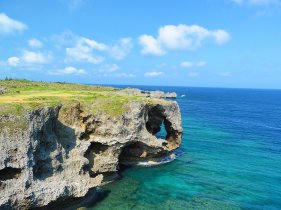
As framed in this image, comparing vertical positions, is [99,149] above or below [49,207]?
above

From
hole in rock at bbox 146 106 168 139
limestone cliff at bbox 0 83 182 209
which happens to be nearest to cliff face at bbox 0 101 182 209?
limestone cliff at bbox 0 83 182 209

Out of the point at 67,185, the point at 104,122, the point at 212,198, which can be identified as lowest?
the point at 212,198

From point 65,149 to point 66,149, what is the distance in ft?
0.48

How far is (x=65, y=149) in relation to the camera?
33094mm

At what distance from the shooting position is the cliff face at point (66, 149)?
2606cm

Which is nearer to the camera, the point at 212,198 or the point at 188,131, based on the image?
the point at 212,198

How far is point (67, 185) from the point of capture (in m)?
29.2

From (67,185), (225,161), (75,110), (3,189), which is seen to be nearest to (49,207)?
(67,185)

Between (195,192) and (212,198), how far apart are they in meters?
2.29

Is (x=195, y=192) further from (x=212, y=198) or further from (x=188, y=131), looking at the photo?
(x=188, y=131)

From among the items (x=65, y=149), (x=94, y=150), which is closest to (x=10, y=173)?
(x=65, y=149)

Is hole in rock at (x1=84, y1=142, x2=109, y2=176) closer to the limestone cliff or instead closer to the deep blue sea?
the limestone cliff

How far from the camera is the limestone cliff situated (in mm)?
26062

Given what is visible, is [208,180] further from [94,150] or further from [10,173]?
[10,173]
